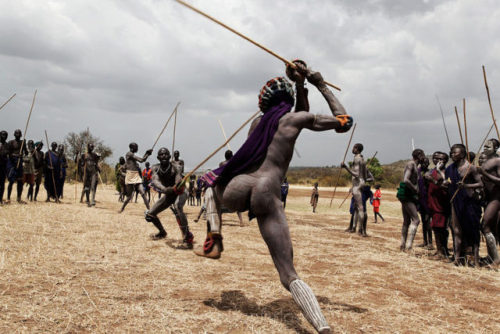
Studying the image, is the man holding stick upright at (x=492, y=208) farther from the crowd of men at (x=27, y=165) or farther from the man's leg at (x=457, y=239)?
the crowd of men at (x=27, y=165)

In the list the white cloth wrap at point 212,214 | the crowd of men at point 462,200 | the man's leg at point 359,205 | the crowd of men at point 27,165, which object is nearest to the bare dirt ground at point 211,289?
the crowd of men at point 462,200

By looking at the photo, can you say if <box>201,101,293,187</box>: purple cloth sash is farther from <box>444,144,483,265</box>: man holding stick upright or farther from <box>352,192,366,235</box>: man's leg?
<box>352,192,366,235</box>: man's leg

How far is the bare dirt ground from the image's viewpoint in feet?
11.0

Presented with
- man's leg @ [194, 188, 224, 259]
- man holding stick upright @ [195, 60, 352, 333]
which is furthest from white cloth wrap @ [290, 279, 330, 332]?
man's leg @ [194, 188, 224, 259]

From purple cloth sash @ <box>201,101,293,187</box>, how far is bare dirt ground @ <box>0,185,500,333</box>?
4.79 feet

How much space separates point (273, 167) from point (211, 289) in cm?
203

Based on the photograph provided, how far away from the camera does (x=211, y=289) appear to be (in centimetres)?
439

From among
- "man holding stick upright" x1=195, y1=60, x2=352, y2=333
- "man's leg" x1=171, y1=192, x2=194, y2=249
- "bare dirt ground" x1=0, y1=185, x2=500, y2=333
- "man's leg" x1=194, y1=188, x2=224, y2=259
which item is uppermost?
"man holding stick upright" x1=195, y1=60, x2=352, y2=333

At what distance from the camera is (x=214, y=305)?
3840 mm

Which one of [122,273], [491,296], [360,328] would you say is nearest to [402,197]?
[491,296]

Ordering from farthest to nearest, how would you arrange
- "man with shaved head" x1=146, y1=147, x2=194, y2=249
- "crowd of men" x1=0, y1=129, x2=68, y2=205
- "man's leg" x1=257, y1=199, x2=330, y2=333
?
"crowd of men" x1=0, y1=129, x2=68, y2=205 → "man with shaved head" x1=146, y1=147, x2=194, y2=249 → "man's leg" x1=257, y1=199, x2=330, y2=333

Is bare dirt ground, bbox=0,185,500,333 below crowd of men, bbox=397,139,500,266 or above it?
below

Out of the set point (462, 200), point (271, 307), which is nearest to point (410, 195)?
point (462, 200)

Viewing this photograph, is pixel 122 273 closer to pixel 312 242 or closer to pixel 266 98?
pixel 266 98
